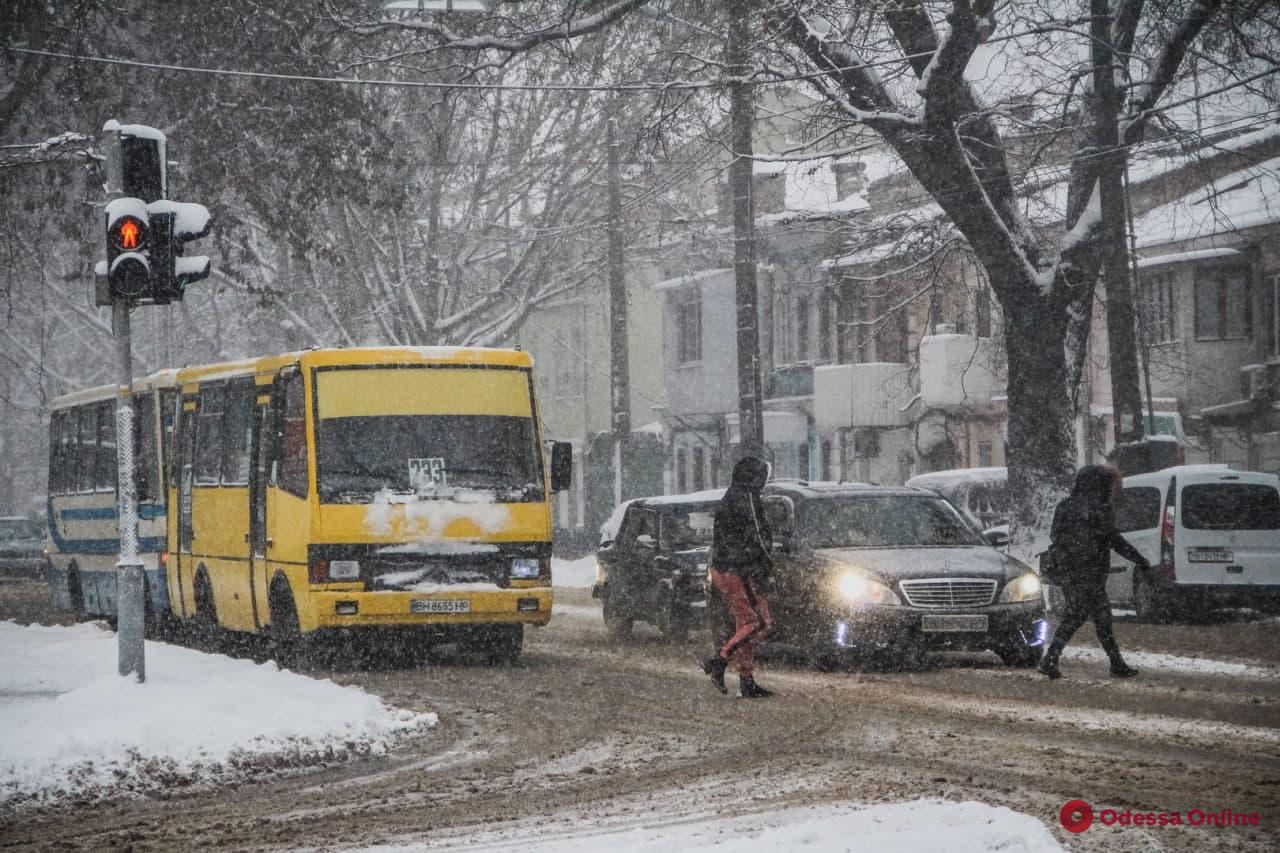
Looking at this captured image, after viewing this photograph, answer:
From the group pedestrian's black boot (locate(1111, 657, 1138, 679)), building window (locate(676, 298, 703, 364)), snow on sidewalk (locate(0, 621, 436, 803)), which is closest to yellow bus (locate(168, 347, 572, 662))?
snow on sidewalk (locate(0, 621, 436, 803))

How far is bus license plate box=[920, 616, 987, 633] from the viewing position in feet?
52.9

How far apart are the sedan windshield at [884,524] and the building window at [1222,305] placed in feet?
77.4

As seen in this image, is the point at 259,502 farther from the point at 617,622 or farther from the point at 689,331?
the point at 689,331

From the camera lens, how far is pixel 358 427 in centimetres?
1794

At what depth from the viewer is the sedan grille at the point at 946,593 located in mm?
16234

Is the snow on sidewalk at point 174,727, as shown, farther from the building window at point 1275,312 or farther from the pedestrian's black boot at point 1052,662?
the building window at point 1275,312

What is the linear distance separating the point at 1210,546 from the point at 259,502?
11.6 metres

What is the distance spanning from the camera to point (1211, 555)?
23594 millimetres

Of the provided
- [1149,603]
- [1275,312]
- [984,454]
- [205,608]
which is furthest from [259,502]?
[984,454]

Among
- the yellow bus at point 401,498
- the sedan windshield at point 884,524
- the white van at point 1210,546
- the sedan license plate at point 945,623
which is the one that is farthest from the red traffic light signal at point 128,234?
the white van at point 1210,546

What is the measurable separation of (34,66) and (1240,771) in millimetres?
17982

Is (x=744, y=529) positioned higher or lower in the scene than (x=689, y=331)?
lower

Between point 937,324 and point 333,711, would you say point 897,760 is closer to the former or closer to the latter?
point 333,711

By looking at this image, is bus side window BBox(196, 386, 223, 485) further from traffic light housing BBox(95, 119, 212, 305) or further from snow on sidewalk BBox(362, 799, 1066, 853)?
snow on sidewalk BBox(362, 799, 1066, 853)
